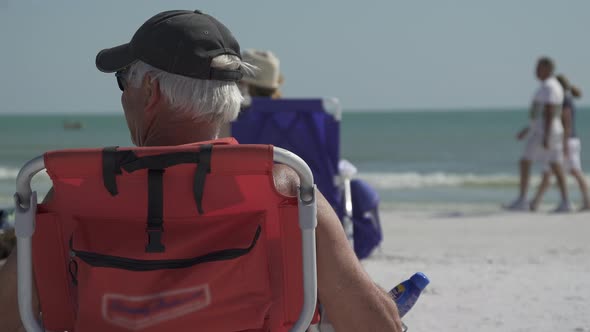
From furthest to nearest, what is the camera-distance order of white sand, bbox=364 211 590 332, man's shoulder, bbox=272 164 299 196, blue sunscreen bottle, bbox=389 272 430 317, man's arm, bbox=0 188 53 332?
1. white sand, bbox=364 211 590 332
2. blue sunscreen bottle, bbox=389 272 430 317
3. man's arm, bbox=0 188 53 332
4. man's shoulder, bbox=272 164 299 196

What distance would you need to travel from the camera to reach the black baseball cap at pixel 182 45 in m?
2.05

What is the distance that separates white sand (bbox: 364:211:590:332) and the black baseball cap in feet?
7.85

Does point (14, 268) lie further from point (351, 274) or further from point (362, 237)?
point (362, 237)

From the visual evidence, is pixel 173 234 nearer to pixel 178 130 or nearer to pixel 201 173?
pixel 201 173

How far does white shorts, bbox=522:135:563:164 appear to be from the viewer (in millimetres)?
10117

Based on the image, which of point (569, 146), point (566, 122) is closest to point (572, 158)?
point (569, 146)

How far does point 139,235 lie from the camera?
1.97 meters

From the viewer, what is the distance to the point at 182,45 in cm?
205

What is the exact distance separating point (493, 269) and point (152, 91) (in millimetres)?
4077

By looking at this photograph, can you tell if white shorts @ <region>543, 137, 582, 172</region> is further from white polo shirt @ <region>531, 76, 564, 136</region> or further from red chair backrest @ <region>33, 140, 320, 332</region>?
red chair backrest @ <region>33, 140, 320, 332</region>

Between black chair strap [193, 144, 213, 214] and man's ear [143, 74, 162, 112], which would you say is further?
man's ear [143, 74, 162, 112]

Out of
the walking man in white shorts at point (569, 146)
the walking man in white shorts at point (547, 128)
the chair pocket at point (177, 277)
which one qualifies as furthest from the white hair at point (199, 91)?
the walking man in white shorts at point (569, 146)

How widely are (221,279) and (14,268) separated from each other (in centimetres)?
58

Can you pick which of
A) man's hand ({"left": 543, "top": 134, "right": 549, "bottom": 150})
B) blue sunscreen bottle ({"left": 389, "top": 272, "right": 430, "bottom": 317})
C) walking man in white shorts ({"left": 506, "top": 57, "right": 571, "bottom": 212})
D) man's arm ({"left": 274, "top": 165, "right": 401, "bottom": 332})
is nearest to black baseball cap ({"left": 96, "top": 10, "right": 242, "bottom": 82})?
man's arm ({"left": 274, "top": 165, "right": 401, "bottom": 332})
